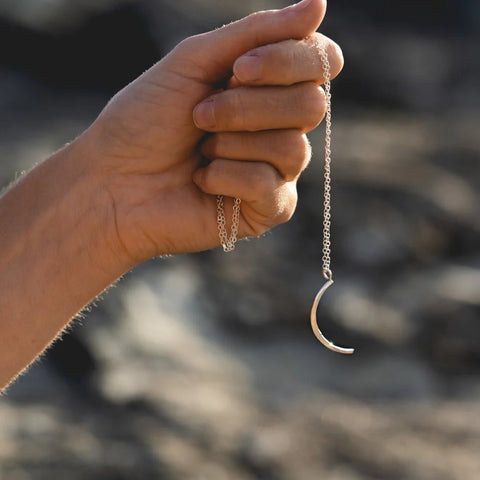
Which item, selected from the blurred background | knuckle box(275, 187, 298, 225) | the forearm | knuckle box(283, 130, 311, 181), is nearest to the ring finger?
knuckle box(283, 130, 311, 181)

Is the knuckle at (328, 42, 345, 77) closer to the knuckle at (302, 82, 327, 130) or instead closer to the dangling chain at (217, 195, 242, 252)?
the knuckle at (302, 82, 327, 130)

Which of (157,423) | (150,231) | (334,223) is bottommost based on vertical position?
(150,231)

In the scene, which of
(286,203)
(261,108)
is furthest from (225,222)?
(261,108)

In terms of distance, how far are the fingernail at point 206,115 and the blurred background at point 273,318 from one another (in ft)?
9.86

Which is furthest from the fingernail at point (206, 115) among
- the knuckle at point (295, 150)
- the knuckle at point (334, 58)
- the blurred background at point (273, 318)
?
the blurred background at point (273, 318)

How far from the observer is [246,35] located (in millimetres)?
2264

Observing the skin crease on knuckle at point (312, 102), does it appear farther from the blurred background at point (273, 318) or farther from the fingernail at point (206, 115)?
the blurred background at point (273, 318)

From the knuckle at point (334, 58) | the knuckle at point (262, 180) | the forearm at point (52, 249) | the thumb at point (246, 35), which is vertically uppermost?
the knuckle at point (334, 58)

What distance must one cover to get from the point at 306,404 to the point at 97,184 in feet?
11.5

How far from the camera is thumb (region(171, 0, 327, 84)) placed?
2.19m

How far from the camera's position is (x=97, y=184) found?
2564mm

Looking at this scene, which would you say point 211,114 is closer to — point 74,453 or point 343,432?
point 74,453

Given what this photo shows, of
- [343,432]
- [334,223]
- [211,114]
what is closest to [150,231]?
[211,114]

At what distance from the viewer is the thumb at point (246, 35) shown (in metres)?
2.19
